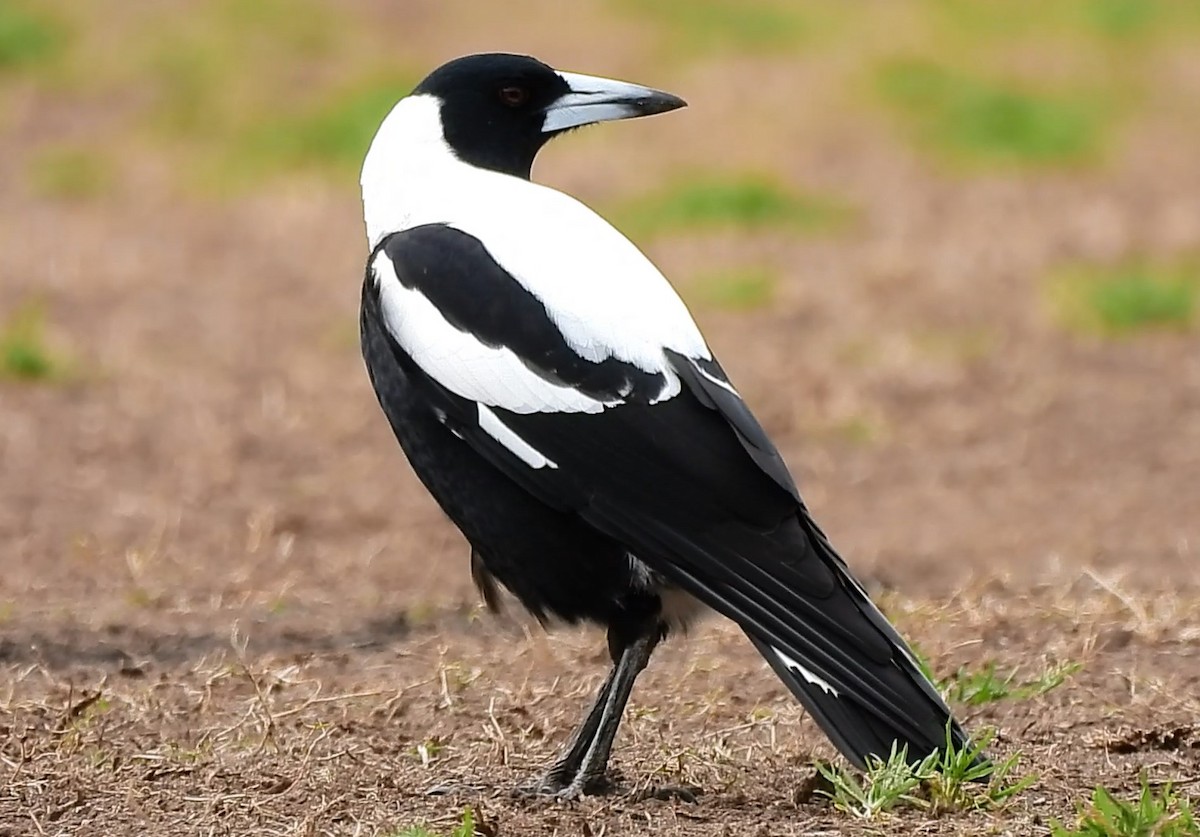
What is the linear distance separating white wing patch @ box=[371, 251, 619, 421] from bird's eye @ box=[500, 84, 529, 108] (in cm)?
68

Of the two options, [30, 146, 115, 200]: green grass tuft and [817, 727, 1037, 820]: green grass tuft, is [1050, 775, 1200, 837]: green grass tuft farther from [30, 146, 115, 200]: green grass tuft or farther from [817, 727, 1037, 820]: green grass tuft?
[30, 146, 115, 200]: green grass tuft

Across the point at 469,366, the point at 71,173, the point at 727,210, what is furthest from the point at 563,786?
the point at 71,173

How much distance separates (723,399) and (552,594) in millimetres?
399

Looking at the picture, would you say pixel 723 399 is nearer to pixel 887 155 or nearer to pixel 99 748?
pixel 99 748

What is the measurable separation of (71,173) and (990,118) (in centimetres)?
482

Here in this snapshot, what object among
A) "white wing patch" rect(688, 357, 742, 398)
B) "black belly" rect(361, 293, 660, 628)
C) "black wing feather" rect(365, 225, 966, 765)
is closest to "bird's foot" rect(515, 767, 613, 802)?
"black belly" rect(361, 293, 660, 628)

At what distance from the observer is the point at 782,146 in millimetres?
10539

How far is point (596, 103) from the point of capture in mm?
3803

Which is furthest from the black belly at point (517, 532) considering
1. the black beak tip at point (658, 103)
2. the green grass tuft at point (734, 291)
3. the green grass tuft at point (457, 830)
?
the green grass tuft at point (734, 291)

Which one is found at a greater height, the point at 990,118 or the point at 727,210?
the point at 990,118

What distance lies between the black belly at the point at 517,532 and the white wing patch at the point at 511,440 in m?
0.05

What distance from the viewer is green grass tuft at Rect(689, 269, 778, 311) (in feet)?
26.0

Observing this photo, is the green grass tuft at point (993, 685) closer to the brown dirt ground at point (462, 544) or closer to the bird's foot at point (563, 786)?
the brown dirt ground at point (462, 544)

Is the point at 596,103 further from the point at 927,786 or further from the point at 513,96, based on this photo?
the point at 927,786
